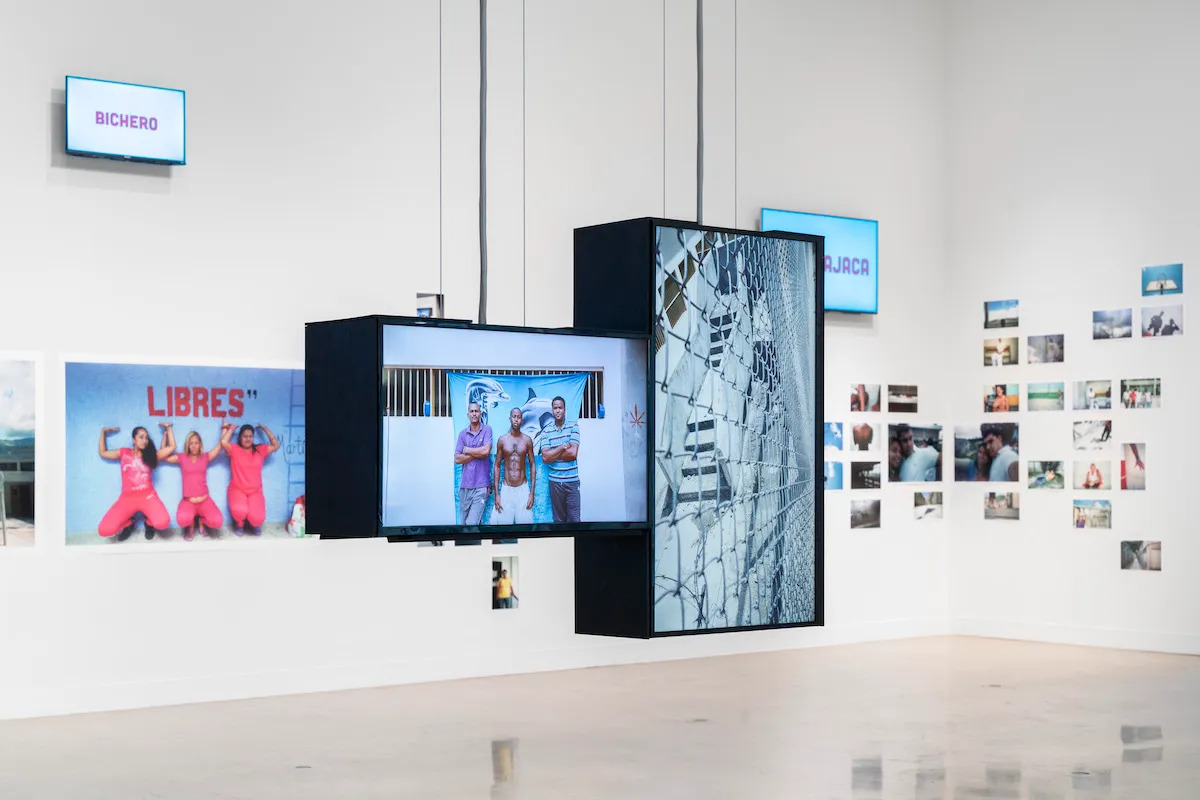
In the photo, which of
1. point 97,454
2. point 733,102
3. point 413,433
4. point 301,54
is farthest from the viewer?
point 733,102

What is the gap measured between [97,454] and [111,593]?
834 millimetres

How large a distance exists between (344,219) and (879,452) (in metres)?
5.26

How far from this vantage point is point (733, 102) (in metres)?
11.9

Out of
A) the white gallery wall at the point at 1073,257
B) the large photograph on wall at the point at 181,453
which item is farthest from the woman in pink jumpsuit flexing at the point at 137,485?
the white gallery wall at the point at 1073,257

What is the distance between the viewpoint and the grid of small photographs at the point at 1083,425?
38.5ft

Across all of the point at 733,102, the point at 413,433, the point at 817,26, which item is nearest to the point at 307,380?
the point at 413,433

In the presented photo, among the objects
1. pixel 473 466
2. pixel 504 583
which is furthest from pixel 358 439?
pixel 504 583

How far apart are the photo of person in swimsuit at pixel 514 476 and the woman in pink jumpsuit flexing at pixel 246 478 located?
2910 millimetres

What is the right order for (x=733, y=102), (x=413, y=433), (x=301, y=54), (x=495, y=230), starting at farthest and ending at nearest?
(x=733, y=102)
(x=495, y=230)
(x=301, y=54)
(x=413, y=433)

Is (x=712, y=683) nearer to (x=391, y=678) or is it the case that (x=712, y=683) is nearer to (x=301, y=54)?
(x=391, y=678)

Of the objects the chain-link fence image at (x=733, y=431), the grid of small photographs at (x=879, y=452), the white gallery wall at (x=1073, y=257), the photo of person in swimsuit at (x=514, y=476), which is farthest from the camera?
the grid of small photographs at (x=879, y=452)

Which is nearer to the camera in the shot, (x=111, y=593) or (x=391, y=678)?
(x=111, y=593)

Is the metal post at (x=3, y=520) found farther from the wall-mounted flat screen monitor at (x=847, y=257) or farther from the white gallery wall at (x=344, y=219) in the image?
the wall-mounted flat screen monitor at (x=847, y=257)

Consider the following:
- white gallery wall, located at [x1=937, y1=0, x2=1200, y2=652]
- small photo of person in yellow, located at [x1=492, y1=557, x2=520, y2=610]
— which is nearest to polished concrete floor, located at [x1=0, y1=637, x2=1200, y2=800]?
small photo of person in yellow, located at [x1=492, y1=557, x2=520, y2=610]
